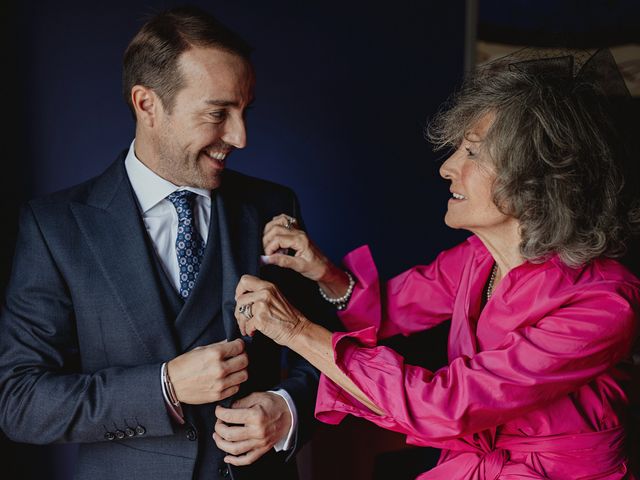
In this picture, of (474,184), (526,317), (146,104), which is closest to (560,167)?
(474,184)

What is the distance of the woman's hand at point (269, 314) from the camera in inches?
60.9

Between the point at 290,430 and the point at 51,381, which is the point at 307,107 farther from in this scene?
the point at 51,381

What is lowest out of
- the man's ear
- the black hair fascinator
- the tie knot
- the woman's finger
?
the woman's finger

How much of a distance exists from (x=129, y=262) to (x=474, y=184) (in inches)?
34.6

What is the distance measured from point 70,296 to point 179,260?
0.28 meters

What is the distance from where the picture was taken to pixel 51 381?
59.9 inches

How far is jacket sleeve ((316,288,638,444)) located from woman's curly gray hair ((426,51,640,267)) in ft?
0.49

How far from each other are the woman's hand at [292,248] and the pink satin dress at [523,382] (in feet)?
1.06

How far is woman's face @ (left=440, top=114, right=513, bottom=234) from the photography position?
5.19 feet

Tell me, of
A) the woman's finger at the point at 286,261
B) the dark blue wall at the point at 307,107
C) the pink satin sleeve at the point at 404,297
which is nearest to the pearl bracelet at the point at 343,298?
the pink satin sleeve at the point at 404,297

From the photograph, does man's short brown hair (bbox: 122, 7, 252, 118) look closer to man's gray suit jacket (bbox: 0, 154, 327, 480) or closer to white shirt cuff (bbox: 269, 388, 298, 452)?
man's gray suit jacket (bbox: 0, 154, 327, 480)

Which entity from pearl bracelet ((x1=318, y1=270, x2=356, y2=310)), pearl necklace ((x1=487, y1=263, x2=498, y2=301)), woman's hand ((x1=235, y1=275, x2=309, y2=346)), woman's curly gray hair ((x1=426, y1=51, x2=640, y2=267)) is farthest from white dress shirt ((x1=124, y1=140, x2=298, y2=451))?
woman's curly gray hair ((x1=426, y1=51, x2=640, y2=267))

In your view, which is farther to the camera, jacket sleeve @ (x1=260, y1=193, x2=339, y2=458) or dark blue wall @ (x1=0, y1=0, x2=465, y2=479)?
dark blue wall @ (x1=0, y1=0, x2=465, y2=479)

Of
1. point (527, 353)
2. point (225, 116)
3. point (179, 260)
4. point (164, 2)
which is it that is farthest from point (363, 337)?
point (164, 2)
